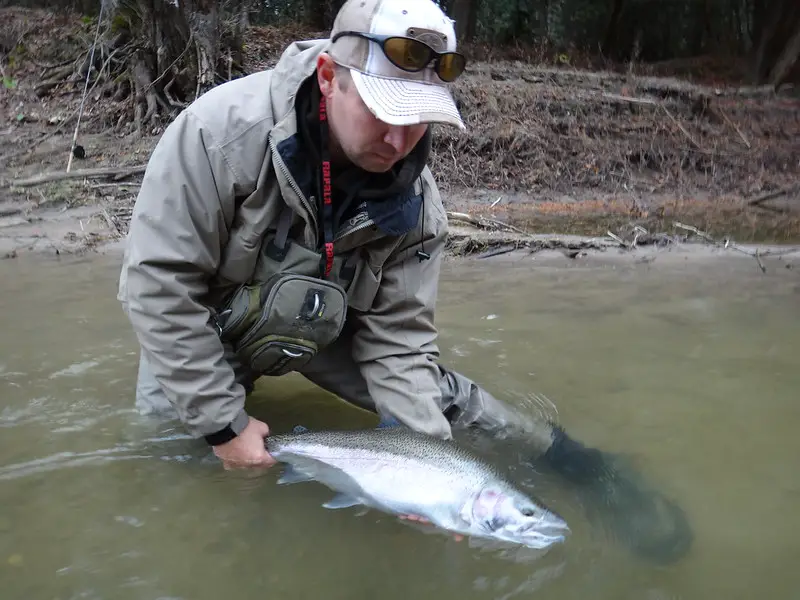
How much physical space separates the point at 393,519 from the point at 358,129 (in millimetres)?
1208

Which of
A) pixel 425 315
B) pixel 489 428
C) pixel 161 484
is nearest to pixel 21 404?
pixel 161 484

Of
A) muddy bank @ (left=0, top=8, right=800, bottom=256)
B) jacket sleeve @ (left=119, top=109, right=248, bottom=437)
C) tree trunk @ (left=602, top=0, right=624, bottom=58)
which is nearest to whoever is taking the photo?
jacket sleeve @ (left=119, top=109, right=248, bottom=437)

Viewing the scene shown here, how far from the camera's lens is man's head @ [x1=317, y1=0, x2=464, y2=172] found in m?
2.06

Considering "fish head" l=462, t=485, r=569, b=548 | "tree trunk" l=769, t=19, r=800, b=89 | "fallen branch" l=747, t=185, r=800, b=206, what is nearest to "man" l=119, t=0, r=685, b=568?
"fish head" l=462, t=485, r=569, b=548

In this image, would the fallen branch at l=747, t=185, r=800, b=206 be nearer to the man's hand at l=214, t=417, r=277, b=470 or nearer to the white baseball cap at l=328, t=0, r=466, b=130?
the white baseball cap at l=328, t=0, r=466, b=130

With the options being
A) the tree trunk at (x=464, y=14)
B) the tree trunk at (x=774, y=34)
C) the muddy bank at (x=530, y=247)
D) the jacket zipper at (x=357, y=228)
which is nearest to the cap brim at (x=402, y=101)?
the jacket zipper at (x=357, y=228)

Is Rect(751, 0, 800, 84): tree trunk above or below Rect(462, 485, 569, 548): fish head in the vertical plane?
above

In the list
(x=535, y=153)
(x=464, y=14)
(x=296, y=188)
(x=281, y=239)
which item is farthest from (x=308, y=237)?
(x=464, y=14)

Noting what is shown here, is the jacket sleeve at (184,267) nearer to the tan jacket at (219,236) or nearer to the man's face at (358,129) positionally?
the tan jacket at (219,236)

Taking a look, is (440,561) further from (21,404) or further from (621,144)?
(621,144)

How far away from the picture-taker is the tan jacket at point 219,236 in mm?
2262

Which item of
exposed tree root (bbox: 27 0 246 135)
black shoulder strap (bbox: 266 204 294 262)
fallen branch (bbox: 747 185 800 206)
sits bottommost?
fallen branch (bbox: 747 185 800 206)

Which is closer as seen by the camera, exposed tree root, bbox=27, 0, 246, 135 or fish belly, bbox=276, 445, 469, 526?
fish belly, bbox=276, 445, 469, 526

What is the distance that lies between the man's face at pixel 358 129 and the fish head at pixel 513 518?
1.05 m
